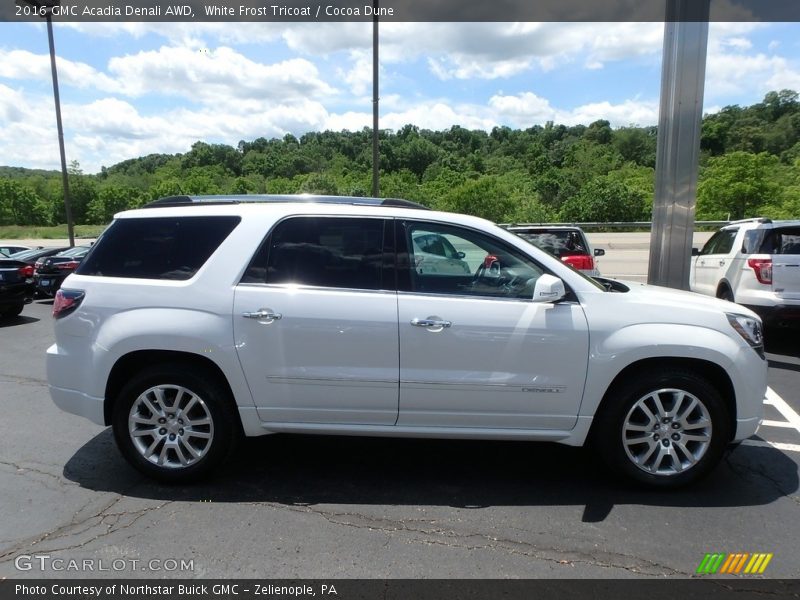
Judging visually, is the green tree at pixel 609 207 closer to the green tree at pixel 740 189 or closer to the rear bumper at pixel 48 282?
the green tree at pixel 740 189

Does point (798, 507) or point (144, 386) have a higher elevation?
point (144, 386)

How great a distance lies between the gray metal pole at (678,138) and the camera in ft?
26.1

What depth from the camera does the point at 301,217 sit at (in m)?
3.82

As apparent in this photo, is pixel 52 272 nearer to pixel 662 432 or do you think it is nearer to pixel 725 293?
pixel 662 432

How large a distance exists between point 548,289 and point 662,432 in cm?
125

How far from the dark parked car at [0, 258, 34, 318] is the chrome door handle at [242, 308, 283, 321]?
9.44m

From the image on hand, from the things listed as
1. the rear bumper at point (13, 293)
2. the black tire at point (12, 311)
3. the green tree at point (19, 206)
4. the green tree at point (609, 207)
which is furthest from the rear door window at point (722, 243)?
the green tree at point (19, 206)

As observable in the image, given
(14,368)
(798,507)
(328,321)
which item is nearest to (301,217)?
(328,321)

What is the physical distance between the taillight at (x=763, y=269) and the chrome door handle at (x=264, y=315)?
22.1 feet

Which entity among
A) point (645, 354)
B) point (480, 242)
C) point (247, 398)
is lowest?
point (247, 398)
